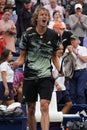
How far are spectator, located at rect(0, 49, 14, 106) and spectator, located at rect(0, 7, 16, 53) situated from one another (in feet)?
9.09

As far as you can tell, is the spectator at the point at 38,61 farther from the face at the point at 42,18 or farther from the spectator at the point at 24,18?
the spectator at the point at 24,18

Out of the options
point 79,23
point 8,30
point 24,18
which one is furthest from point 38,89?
point 24,18

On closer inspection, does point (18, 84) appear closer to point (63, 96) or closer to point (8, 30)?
point (63, 96)

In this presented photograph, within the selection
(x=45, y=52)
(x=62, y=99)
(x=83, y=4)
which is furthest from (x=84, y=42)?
(x=45, y=52)

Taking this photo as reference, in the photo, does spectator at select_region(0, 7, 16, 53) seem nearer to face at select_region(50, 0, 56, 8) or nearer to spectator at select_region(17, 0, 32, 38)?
spectator at select_region(17, 0, 32, 38)

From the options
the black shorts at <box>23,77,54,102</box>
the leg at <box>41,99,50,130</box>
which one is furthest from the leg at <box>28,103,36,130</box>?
the leg at <box>41,99,50,130</box>

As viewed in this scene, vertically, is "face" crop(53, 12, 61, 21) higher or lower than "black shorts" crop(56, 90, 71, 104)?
higher

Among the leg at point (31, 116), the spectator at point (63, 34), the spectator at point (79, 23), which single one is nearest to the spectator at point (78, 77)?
the spectator at point (63, 34)

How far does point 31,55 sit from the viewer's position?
386 inches

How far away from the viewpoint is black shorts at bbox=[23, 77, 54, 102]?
973 centimetres

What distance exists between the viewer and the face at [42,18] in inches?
386

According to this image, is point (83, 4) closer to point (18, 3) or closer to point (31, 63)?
point (18, 3)

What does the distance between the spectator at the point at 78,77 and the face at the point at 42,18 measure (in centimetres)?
409

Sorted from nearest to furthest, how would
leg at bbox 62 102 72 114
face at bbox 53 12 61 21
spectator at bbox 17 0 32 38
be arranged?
leg at bbox 62 102 72 114 < face at bbox 53 12 61 21 < spectator at bbox 17 0 32 38
